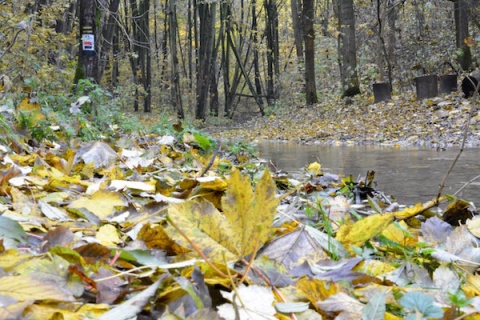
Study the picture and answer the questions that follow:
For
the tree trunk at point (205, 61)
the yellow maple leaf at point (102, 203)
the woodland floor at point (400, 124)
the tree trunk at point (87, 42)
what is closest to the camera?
the yellow maple leaf at point (102, 203)

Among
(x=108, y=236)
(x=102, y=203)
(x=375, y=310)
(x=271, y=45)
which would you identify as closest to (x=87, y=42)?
(x=102, y=203)

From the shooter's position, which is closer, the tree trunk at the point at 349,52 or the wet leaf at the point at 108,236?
the wet leaf at the point at 108,236

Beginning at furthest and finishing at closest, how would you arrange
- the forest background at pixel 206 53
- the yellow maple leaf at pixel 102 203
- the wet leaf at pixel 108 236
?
the forest background at pixel 206 53 → the yellow maple leaf at pixel 102 203 → the wet leaf at pixel 108 236

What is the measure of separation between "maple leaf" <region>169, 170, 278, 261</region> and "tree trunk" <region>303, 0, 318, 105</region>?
1879cm

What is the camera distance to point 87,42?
28.3 feet

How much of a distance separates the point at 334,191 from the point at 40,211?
1737mm

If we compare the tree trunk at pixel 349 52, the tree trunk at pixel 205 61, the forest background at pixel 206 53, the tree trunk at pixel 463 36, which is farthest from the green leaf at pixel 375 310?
the tree trunk at pixel 205 61

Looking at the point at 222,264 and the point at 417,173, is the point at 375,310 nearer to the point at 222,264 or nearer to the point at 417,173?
the point at 222,264

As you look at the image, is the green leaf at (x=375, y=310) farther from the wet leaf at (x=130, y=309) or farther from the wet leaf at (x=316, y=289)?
the wet leaf at (x=130, y=309)

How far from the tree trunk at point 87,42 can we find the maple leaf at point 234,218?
8.24 m

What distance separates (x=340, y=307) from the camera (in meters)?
0.86

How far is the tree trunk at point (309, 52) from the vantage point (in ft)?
62.8

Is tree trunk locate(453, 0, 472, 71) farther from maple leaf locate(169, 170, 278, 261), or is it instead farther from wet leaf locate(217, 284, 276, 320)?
wet leaf locate(217, 284, 276, 320)

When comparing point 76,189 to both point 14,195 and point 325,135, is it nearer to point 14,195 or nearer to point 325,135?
point 14,195
